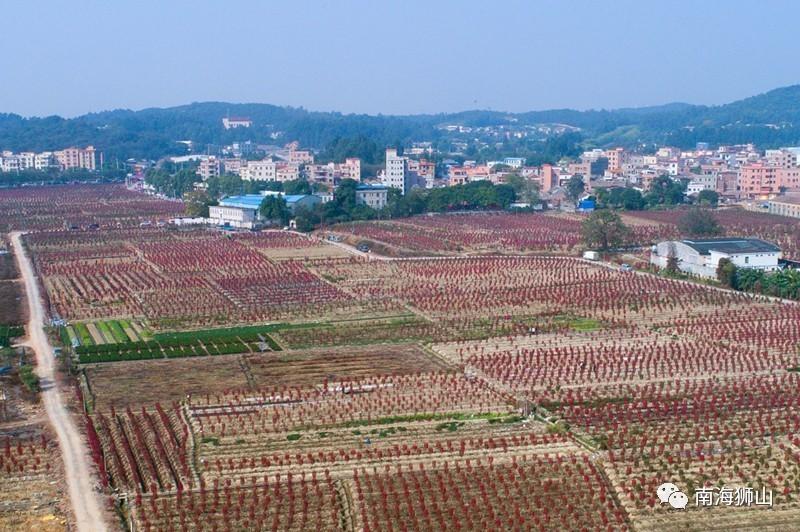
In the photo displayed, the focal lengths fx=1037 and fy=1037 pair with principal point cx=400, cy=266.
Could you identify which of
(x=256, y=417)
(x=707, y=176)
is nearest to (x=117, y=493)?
(x=256, y=417)

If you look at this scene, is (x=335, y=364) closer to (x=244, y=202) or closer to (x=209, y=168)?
(x=244, y=202)

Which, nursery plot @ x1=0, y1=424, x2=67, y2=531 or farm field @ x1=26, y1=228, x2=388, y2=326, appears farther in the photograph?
farm field @ x1=26, y1=228, x2=388, y2=326

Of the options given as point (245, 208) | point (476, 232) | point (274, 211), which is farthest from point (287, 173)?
point (476, 232)

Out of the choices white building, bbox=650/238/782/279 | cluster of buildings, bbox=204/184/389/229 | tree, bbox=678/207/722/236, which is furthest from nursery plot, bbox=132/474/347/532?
cluster of buildings, bbox=204/184/389/229

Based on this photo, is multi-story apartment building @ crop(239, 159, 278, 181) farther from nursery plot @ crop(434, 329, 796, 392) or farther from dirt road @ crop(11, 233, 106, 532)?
nursery plot @ crop(434, 329, 796, 392)

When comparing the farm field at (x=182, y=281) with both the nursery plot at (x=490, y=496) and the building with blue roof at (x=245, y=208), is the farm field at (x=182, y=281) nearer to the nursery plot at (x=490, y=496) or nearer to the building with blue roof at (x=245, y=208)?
the building with blue roof at (x=245, y=208)

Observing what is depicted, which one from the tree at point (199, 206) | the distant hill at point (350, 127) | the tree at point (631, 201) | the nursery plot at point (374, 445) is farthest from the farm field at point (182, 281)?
the distant hill at point (350, 127)
